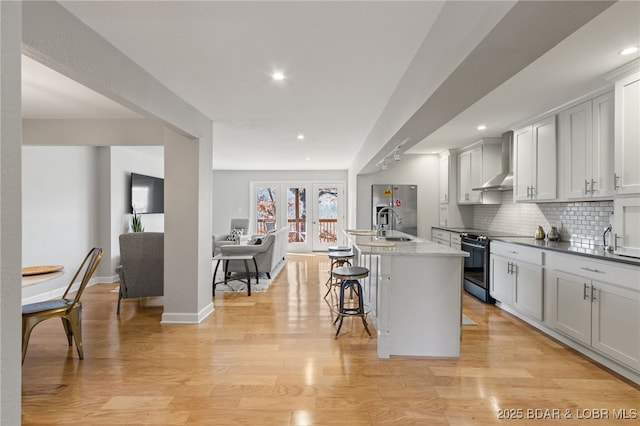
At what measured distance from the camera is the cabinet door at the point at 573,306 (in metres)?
2.68

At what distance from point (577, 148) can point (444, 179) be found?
2.98 m

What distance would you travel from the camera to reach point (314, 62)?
241cm

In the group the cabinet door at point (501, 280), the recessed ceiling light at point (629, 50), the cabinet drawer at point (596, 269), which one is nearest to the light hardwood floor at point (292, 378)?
the cabinet door at point (501, 280)

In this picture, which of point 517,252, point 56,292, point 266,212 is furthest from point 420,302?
point 266,212

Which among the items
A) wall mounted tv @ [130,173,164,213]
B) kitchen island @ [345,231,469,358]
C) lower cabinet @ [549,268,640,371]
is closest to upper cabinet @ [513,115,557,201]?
lower cabinet @ [549,268,640,371]

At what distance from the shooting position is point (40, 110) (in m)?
3.64

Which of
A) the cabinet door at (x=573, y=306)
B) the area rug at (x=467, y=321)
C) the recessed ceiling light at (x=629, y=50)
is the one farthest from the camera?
the area rug at (x=467, y=321)

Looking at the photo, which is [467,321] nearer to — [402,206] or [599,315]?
[599,315]

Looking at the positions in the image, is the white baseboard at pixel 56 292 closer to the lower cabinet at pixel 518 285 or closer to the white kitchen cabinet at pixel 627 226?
the lower cabinet at pixel 518 285

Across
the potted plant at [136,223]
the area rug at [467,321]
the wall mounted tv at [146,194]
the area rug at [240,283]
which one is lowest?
the area rug at [467,321]

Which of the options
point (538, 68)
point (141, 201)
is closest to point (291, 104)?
point (538, 68)

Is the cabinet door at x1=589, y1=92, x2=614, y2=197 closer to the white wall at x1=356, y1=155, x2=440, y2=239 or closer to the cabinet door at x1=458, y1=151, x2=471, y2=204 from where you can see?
the cabinet door at x1=458, y1=151, x2=471, y2=204

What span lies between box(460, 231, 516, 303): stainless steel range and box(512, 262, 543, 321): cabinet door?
0.61 metres

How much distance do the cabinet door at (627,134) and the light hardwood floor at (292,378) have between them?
5.06 ft
